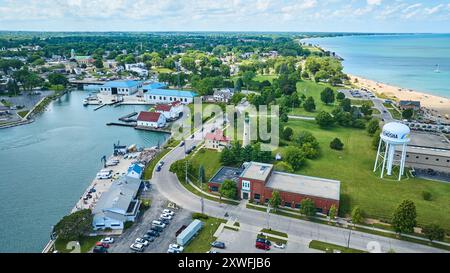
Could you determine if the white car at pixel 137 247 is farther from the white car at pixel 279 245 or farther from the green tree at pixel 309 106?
the green tree at pixel 309 106

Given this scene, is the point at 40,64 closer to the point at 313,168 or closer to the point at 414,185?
the point at 313,168

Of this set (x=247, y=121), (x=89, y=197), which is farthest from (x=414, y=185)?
(x=89, y=197)

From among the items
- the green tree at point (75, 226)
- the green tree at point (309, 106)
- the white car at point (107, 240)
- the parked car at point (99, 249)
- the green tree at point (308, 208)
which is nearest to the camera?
the parked car at point (99, 249)

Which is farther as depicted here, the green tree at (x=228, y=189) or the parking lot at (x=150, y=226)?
the green tree at (x=228, y=189)

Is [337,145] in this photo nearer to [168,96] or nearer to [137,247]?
[137,247]

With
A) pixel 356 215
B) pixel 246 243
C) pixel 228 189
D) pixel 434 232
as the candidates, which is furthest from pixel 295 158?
pixel 434 232

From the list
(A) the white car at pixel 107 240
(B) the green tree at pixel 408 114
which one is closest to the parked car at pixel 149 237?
(A) the white car at pixel 107 240
